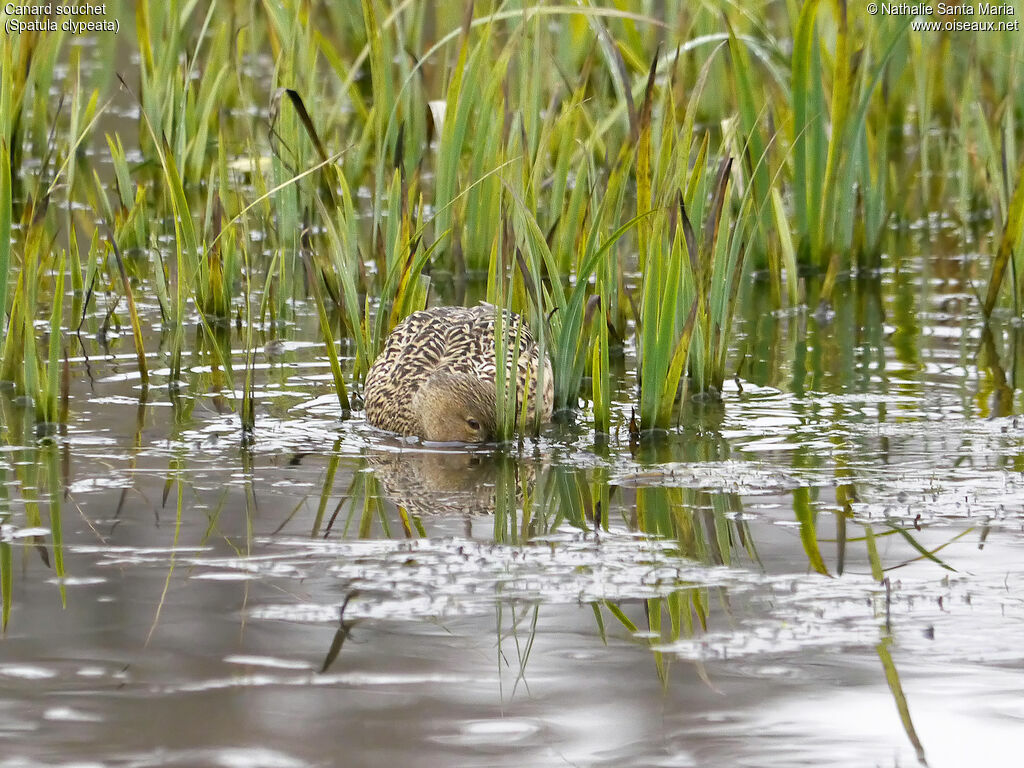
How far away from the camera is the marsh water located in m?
3.58

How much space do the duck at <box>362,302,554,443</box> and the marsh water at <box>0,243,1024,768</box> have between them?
15cm

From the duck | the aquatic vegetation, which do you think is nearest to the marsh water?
the duck

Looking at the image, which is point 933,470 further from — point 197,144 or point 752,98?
point 197,144

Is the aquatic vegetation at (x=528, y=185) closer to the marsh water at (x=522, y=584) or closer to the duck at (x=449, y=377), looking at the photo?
the duck at (x=449, y=377)

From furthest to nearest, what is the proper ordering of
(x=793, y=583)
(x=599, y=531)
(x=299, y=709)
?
(x=599, y=531), (x=793, y=583), (x=299, y=709)

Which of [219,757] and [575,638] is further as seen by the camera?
[575,638]

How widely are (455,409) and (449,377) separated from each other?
17 centimetres

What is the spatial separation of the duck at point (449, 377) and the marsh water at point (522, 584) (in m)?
0.15

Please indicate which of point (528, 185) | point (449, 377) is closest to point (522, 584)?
point (449, 377)

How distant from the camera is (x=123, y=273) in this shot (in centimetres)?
682

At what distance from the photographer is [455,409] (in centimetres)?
616

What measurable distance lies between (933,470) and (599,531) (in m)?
1.36

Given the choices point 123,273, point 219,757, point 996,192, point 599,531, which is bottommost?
point 219,757

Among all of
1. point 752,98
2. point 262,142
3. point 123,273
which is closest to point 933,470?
point 752,98
